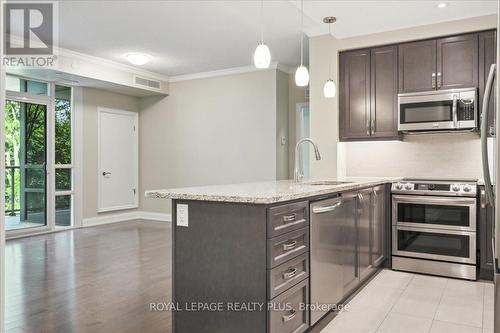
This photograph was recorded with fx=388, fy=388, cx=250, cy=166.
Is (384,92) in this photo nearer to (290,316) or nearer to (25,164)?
(290,316)

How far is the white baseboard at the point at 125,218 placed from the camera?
7.12 meters

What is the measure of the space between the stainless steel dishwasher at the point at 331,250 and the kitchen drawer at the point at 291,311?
94 millimetres

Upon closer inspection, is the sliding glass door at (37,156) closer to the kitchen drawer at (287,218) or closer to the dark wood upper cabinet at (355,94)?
the dark wood upper cabinet at (355,94)

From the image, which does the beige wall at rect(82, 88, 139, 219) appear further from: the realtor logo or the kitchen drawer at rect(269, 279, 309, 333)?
the kitchen drawer at rect(269, 279, 309, 333)

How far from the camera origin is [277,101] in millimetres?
6602

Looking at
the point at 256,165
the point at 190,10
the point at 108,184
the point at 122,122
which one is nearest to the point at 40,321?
the point at 190,10

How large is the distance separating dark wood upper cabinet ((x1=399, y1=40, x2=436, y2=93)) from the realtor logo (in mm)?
3972

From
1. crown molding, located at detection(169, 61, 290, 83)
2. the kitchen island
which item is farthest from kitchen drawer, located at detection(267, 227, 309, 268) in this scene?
crown molding, located at detection(169, 61, 290, 83)

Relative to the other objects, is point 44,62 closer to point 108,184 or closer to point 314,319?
point 108,184

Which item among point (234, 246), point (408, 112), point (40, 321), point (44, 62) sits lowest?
point (40, 321)

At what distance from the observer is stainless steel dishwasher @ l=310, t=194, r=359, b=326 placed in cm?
247

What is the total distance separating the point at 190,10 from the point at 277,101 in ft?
8.36

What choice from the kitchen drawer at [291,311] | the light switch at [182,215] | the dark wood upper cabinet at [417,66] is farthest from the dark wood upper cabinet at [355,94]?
the light switch at [182,215]

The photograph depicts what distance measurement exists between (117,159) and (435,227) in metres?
5.92
